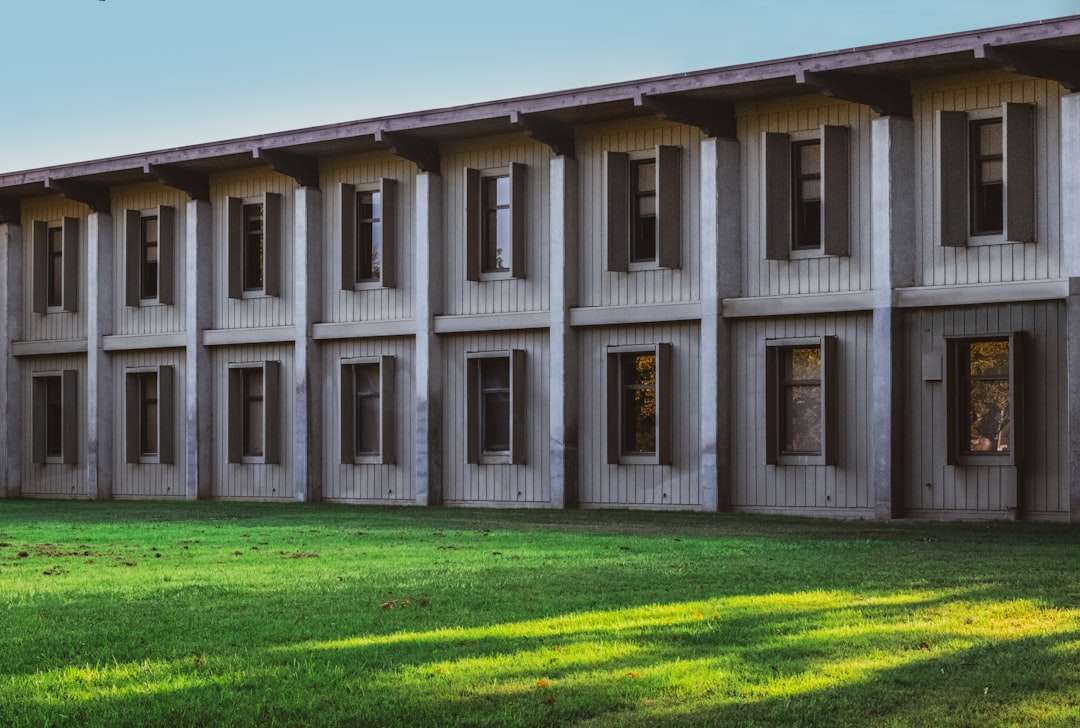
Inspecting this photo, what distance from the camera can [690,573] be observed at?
13.3 m

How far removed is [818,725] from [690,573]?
6.72m

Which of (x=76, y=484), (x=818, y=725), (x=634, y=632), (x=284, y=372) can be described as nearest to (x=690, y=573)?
(x=634, y=632)

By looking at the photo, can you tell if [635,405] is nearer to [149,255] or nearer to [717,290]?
[717,290]

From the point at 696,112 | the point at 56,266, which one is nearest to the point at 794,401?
the point at 696,112

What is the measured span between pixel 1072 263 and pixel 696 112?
6600mm

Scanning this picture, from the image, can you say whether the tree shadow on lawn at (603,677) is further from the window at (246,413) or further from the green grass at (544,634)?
the window at (246,413)

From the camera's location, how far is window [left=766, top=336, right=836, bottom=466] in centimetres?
2522

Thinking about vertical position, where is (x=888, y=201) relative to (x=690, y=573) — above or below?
above

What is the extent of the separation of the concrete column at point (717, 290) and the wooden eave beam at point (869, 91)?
2429 millimetres

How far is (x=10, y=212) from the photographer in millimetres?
36469

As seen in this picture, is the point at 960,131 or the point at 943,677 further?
the point at 960,131

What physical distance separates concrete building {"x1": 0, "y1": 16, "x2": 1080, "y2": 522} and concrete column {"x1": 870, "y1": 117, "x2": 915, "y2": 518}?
49 millimetres

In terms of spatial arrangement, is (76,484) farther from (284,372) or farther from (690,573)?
(690,573)

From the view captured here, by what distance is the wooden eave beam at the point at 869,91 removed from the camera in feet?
78.1
